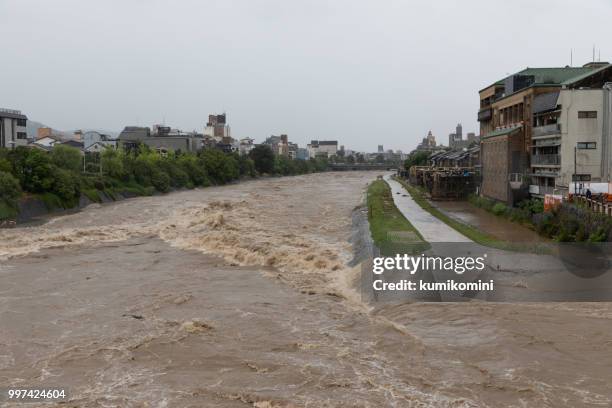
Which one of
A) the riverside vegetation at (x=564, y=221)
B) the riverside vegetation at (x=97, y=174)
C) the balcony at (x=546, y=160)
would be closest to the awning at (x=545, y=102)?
the balcony at (x=546, y=160)

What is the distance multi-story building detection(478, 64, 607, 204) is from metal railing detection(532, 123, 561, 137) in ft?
3.24

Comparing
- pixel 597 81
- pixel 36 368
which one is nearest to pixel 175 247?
pixel 36 368

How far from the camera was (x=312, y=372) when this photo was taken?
11.4 meters

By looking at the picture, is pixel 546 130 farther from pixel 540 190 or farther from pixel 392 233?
pixel 392 233

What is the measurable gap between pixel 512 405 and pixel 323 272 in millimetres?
10918

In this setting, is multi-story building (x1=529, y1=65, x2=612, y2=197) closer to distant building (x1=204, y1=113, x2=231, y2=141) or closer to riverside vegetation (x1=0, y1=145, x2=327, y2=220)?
riverside vegetation (x1=0, y1=145, x2=327, y2=220)

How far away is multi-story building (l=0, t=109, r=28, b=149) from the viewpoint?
57844 mm

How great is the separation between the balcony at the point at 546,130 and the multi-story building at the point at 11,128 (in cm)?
4596

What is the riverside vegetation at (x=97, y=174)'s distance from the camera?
40281mm

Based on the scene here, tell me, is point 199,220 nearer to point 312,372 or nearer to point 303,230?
point 303,230

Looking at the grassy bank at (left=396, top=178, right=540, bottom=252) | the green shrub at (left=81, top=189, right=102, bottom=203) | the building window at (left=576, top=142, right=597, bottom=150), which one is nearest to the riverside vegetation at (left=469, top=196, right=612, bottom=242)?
the grassy bank at (left=396, top=178, right=540, bottom=252)

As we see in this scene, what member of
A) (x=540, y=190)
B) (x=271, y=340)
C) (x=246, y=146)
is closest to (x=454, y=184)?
(x=540, y=190)

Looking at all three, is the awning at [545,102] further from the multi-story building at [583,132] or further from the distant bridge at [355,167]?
the distant bridge at [355,167]

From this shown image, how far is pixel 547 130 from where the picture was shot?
33.3 meters
